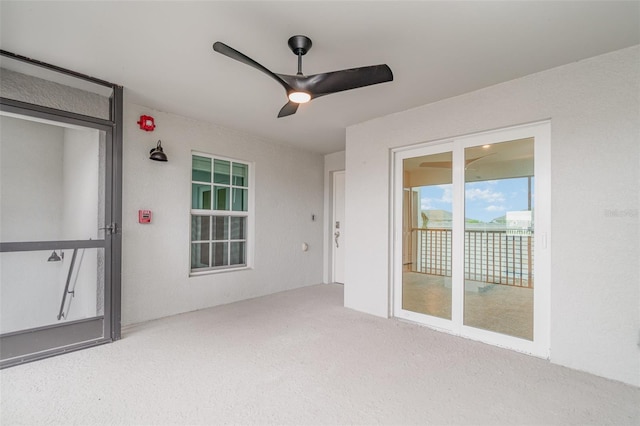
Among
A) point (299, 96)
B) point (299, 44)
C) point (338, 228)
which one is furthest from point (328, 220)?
point (299, 44)

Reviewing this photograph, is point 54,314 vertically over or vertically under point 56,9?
under

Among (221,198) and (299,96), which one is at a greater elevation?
(299,96)

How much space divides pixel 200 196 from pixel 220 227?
0.52 metres

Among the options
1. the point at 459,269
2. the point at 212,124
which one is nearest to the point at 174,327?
the point at 212,124

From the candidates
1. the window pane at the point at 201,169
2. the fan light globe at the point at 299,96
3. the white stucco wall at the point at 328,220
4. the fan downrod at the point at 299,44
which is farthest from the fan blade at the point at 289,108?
the white stucco wall at the point at 328,220

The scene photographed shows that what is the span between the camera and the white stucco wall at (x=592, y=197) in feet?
6.95

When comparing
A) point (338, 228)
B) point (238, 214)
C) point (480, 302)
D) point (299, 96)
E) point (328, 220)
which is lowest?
point (480, 302)

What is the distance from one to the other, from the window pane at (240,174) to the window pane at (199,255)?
1.01m

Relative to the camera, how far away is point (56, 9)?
1.81 meters

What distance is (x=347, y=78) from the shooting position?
1.92m

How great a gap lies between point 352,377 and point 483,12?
2576 millimetres

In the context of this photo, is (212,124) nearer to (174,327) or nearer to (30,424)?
(174,327)

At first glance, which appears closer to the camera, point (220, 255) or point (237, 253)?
point (220, 255)

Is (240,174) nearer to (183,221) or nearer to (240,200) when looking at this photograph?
(240,200)
